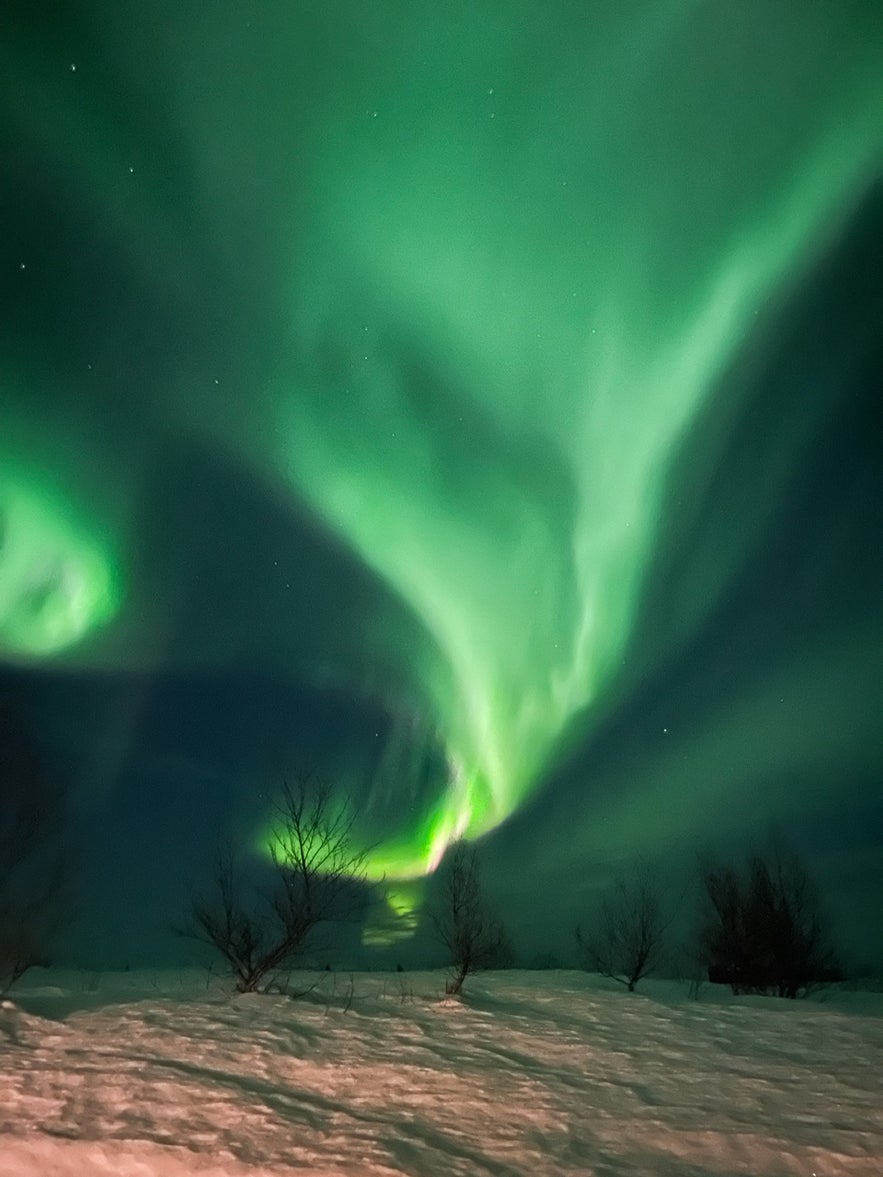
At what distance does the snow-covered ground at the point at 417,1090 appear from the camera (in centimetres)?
639

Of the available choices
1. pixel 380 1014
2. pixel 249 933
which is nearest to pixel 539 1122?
pixel 380 1014

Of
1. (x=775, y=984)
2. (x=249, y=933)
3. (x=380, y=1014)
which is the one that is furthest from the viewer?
(x=775, y=984)

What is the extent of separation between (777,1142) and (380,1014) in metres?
8.28

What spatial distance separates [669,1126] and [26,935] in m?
16.3

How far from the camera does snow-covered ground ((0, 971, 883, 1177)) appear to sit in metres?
6.39

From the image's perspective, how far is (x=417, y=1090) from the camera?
8.56 metres

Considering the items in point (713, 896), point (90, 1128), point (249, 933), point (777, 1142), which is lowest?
point (90, 1128)

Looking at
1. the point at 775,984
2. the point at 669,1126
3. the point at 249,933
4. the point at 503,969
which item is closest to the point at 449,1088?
the point at 669,1126

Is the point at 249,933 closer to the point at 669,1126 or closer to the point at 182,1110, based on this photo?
the point at 182,1110

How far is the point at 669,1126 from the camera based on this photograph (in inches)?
286

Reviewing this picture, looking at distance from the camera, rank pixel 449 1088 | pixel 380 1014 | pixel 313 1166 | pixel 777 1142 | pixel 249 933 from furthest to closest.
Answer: pixel 249 933 → pixel 380 1014 → pixel 449 1088 → pixel 777 1142 → pixel 313 1166

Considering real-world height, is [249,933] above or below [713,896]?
below

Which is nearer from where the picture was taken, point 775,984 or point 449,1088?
point 449,1088

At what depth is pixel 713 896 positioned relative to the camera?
1182 inches
